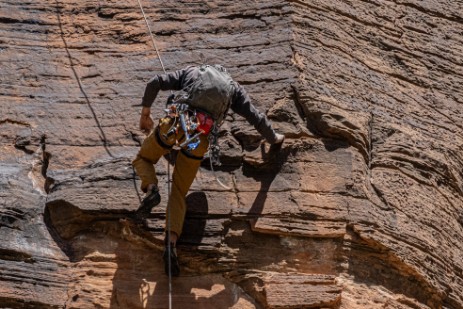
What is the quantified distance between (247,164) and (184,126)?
1.15 m

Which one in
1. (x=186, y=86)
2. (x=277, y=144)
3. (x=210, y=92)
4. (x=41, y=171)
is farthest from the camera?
(x=41, y=171)

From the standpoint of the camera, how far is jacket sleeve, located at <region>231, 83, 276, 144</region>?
933 centimetres

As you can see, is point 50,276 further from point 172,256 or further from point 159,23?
point 159,23

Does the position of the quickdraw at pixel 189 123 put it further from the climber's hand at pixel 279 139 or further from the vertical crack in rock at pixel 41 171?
the vertical crack in rock at pixel 41 171

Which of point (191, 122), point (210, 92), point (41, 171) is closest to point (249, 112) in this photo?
point (210, 92)

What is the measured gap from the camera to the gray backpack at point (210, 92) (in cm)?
905

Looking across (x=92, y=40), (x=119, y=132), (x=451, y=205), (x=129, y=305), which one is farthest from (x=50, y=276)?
(x=451, y=205)

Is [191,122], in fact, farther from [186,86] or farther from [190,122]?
[186,86]

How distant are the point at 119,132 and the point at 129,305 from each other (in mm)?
2074

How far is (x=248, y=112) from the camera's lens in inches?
369

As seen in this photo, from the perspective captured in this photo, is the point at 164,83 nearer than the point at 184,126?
No

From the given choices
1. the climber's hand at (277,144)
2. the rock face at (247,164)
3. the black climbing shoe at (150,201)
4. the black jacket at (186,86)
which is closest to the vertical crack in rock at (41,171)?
the rock face at (247,164)

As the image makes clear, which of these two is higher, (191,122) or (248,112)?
(248,112)

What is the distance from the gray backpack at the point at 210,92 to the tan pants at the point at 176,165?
0.95 ft
